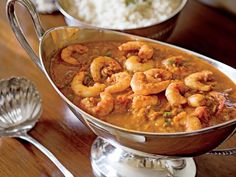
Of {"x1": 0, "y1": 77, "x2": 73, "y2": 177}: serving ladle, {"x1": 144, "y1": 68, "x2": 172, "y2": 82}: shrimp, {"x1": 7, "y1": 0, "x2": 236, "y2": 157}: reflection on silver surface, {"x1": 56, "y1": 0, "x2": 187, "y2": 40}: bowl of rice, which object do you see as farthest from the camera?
{"x1": 56, "y1": 0, "x2": 187, "y2": 40}: bowl of rice

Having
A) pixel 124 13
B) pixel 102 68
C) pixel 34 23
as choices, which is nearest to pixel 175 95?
pixel 102 68

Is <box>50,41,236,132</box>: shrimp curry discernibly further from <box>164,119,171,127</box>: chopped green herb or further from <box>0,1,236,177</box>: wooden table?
<box>0,1,236,177</box>: wooden table

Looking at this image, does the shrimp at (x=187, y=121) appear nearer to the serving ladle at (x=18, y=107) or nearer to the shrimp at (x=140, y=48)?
the shrimp at (x=140, y=48)

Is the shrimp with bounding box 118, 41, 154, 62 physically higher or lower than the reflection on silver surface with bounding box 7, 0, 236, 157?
higher

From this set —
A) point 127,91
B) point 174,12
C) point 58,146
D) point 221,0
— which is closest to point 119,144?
point 127,91

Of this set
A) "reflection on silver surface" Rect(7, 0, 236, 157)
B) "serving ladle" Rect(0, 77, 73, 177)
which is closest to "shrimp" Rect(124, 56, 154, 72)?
"reflection on silver surface" Rect(7, 0, 236, 157)

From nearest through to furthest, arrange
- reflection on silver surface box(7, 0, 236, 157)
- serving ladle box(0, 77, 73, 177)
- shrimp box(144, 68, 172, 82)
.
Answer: reflection on silver surface box(7, 0, 236, 157) → shrimp box(144, 68, 172, 82) → serving ladle box(0, 77, 73, 177)
